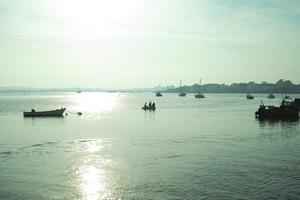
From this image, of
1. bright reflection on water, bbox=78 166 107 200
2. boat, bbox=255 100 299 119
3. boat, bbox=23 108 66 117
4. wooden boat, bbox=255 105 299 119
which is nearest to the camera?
bright reflection on water, bbox=78 166 107 200

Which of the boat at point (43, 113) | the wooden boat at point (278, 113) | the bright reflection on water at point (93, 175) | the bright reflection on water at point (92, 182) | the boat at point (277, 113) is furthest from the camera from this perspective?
the boat at point (43, 113)

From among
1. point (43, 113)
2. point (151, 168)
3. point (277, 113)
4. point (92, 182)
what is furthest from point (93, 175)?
point (43, 113)

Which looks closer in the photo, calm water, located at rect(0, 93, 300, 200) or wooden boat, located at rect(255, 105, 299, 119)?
calm water, located at rect(0, 93, 300, 200)

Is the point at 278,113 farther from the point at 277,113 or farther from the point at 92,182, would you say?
the point at 92,182

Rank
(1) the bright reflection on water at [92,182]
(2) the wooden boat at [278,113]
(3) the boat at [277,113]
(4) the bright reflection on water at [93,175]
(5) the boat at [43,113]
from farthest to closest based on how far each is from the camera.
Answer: (5) the boat at [43,113], (2) the wooden boat at [278,113], (3) the boat at [277,113], (4) the bright reflection on water at [93,175], (1) the bright reflection on water at [92,182]

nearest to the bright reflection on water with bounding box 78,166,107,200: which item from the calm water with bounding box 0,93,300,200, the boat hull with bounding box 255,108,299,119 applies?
the calm water with bounding box 0,93,300,200

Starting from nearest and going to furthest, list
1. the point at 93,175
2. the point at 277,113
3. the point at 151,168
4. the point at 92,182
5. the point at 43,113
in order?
the point at 92,182 → the point at 93,175 → the point at 151,168 → the point at 277,113 → the point at 43,113

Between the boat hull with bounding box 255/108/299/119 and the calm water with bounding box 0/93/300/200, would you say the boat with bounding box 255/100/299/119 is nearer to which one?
the boat hull with bounding box 255/108/299/119

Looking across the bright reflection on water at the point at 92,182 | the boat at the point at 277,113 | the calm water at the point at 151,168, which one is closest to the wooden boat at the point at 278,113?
the boat at the point at 277,113

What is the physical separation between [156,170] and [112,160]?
17.8 ft

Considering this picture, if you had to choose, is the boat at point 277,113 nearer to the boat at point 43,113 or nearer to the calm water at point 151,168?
the calm water at point 151,168

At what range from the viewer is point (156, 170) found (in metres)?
28.2

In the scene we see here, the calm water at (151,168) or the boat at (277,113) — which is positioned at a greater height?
the boat at (277,113)

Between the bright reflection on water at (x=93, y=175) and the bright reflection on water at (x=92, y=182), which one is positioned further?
the bright reflection on water at (x=93, y=175)
